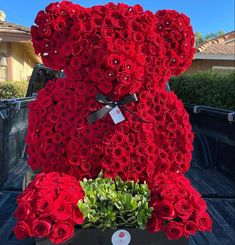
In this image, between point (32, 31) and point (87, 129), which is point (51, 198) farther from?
point (32, 31)

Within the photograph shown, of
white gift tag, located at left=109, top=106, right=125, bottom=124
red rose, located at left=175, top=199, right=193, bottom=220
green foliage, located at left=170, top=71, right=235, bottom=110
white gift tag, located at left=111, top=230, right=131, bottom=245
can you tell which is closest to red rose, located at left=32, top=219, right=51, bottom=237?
white gift tag, located at left=111, top=230, right=131, bottom=245

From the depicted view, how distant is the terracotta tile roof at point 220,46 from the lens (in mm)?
17766

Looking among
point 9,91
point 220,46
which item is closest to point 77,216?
point 9,91

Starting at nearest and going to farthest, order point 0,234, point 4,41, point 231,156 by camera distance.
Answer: point 0,234 → point 231,156 → point 4,41

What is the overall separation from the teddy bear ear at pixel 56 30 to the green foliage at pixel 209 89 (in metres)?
4.99

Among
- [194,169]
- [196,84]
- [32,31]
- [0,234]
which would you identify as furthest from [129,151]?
[196,84]

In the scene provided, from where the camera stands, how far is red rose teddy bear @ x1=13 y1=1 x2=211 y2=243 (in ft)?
7.06

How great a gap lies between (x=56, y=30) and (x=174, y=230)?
4.13ft

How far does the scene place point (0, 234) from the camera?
265 centimetres

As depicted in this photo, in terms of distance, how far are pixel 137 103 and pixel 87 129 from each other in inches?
12.8

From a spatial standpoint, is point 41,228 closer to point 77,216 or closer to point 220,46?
point 77,216

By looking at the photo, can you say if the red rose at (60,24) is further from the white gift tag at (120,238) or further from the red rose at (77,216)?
the white gift tag at (120,238)

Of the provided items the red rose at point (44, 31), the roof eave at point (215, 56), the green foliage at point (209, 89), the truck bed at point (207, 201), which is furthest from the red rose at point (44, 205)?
the roof eave at point (215, 56)

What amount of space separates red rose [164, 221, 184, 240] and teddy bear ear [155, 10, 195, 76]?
913 millimetres
